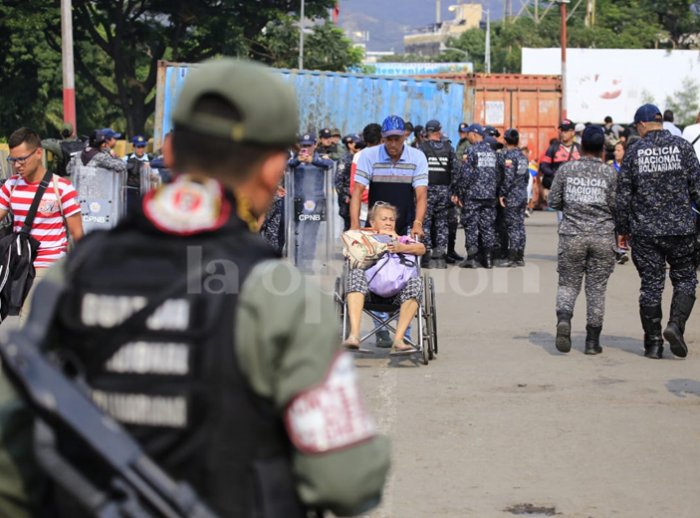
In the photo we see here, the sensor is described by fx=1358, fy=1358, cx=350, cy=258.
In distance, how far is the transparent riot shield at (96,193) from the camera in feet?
52.5

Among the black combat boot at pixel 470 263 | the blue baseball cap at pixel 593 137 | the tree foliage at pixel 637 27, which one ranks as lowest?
the black combat boot at pixel 470 263

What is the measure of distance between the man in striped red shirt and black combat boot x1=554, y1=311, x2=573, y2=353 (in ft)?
12.7

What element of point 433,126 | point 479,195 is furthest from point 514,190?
point 433,126

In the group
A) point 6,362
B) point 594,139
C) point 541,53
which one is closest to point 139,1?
point 541,53

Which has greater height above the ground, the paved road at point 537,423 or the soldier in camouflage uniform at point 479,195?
the soldier in camouflage uniform at point 479,195

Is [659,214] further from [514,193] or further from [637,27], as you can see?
[637,27]

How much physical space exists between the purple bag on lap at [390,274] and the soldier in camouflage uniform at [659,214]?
1660mm

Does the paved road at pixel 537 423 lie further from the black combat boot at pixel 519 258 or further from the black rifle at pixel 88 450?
the black combat boot at pixel 519 258

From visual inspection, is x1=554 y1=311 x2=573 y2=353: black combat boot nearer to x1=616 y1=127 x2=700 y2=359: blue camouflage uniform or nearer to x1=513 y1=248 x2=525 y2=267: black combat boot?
x1=616 y1=127 x2=700 y2=359: blue camouflage uniform

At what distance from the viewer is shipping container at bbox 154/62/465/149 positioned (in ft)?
95.5

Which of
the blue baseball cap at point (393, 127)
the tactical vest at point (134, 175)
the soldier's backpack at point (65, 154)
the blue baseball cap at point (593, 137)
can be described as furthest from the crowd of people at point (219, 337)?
the tactical vest at point (134, 175)

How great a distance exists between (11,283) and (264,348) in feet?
23.4

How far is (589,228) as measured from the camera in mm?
10570

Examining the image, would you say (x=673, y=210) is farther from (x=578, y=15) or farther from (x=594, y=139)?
(x=578, y=15)
